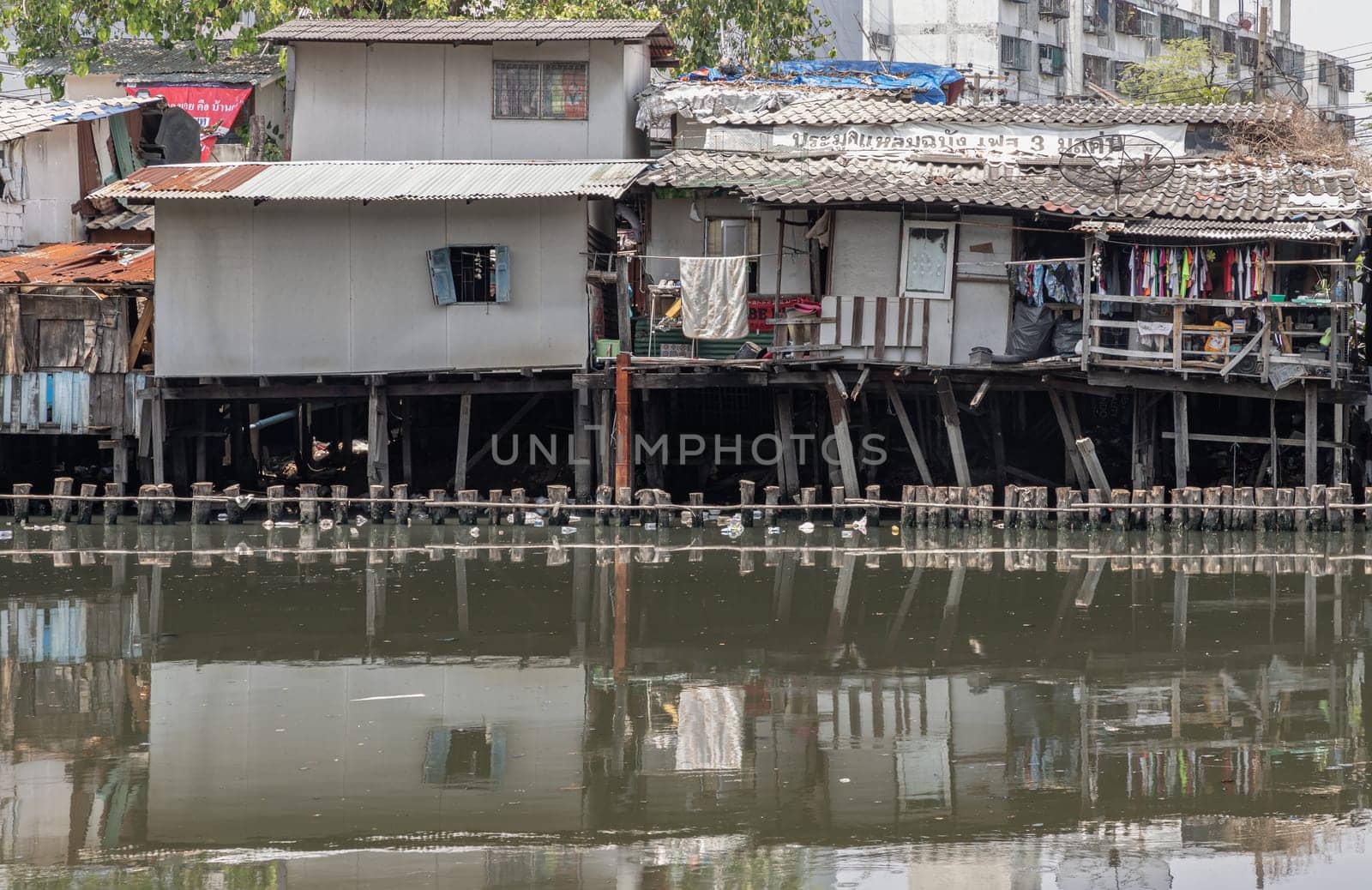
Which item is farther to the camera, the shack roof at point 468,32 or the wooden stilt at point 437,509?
the shack roof at point 468,32

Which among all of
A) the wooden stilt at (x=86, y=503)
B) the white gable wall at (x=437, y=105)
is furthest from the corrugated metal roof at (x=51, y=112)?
the wooden stilt at (x=86, y=503)

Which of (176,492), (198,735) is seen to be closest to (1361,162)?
(176,492)

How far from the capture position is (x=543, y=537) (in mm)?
20453

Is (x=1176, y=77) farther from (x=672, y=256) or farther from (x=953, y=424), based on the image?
(x=672, y=256)

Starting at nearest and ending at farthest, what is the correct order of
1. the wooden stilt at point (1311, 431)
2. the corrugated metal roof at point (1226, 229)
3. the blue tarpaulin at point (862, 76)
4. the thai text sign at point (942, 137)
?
the corrugated metal roof at point (1226, 229) → the wooden stilt at point (1311, 431) → the thai text sign at point (942, 137) → the blue tarpaulin at point (862, 76)

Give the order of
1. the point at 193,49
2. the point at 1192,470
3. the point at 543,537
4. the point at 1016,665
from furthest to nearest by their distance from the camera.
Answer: the point at 193,49, the point at 1192,470, the point at 543,537, the point at 1016,665

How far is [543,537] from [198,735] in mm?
9090

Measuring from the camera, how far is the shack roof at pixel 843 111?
23281 mm

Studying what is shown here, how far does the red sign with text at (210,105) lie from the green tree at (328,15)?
1692 millimetres

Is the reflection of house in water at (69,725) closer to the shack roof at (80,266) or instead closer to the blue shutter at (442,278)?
the blue shutter at (442,278)

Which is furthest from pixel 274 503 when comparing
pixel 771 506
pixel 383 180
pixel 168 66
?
pixel 168 66

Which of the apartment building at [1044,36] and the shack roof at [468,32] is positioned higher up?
the apartment building at [1044,36]

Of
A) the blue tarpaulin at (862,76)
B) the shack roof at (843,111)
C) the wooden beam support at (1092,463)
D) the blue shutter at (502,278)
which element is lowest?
the wooden beam support at (1092,463)

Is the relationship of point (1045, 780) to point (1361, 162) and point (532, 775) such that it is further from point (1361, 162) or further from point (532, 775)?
point (1361, 162)
